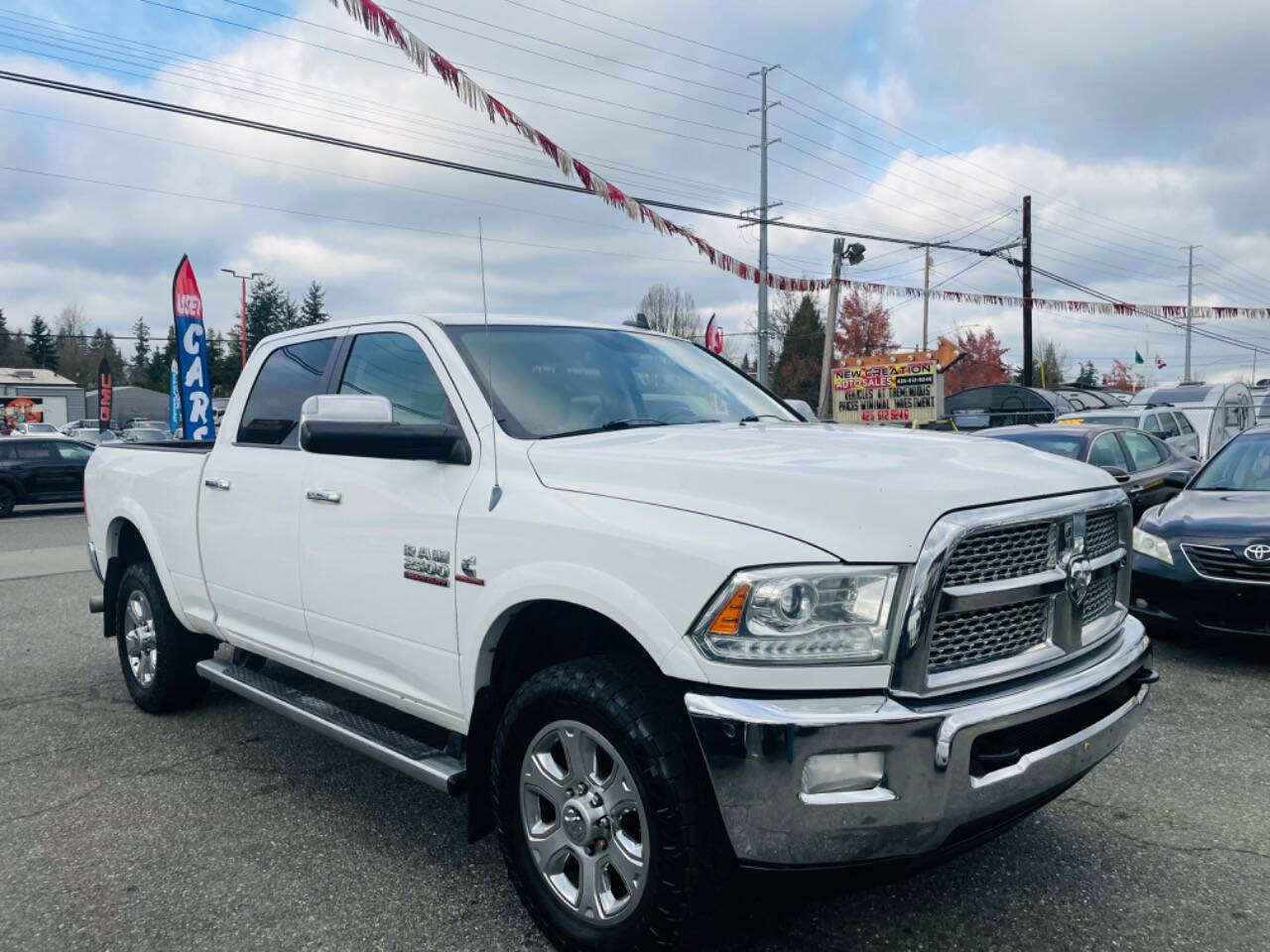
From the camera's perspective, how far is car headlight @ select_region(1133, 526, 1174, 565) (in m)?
6.02

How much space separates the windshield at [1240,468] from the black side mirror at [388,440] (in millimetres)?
6000

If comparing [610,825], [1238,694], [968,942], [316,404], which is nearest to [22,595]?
[316,404]

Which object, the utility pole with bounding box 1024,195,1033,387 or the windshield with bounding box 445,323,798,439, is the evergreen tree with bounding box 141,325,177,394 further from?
the windshield with bounding box 445,323,798,439

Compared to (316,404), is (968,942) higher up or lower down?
lower down

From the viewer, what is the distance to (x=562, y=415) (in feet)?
10.9

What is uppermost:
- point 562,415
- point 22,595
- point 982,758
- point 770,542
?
point 562,415

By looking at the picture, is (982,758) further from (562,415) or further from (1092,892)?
(562,415)

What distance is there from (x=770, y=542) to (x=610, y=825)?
0.91 meters

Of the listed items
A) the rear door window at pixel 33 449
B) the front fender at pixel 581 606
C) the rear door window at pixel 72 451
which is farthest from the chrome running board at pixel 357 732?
the rear door window at pixel 72 451

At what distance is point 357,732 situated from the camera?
344cm

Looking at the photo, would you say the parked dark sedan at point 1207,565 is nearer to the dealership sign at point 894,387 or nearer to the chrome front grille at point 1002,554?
the chrome front grille at point 1002,554

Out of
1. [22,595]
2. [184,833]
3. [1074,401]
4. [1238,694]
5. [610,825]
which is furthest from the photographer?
[1074,401]

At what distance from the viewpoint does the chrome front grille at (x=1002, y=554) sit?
240cm

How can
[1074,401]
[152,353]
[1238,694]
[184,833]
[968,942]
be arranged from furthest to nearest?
1. [152,353]
2. [1074,401]
3. [1238,694]
4. [184,833]
5. [968,942]
